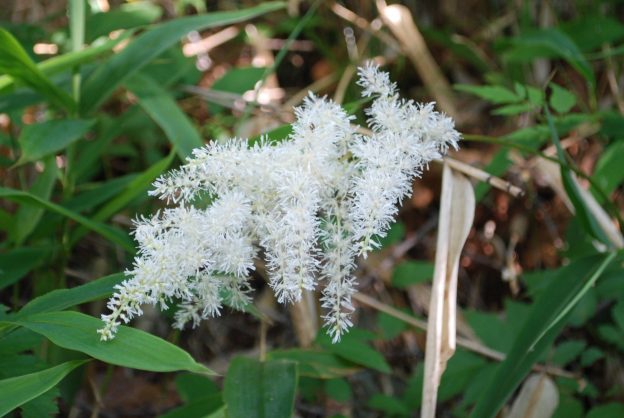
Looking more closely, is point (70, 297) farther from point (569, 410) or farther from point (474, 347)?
point (569, 410)

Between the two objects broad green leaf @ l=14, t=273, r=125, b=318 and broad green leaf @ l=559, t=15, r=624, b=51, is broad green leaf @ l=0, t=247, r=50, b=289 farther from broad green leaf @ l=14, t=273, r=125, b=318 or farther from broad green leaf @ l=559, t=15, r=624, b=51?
broad green leaf @ l=559, t=15, r=624, b=51

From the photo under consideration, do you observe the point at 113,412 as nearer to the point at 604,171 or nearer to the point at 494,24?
the point at 604,171

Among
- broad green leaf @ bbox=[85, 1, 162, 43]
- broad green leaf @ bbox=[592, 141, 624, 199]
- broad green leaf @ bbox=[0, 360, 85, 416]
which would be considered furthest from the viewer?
broad green leaf @ bbox=[85, 1, 162, 43]

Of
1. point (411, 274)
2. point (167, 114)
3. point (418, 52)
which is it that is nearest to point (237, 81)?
point (167, 114)

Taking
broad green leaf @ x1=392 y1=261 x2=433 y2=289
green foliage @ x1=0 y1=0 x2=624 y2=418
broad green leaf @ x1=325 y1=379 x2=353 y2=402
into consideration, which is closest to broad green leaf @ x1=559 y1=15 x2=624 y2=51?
green foliage @ x1=0 y1=0 x2=624 y2=418

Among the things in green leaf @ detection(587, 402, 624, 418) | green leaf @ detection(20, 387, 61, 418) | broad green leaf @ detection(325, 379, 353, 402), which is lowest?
green leaf @ detection(20, 387, 61, 418)

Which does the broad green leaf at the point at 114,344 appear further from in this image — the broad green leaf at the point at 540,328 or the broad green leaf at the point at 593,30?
the broad green leaf at the point at 593,30

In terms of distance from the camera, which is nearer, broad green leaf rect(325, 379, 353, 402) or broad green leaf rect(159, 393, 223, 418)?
broad green leaf rect(159, 393, 223, 418)
